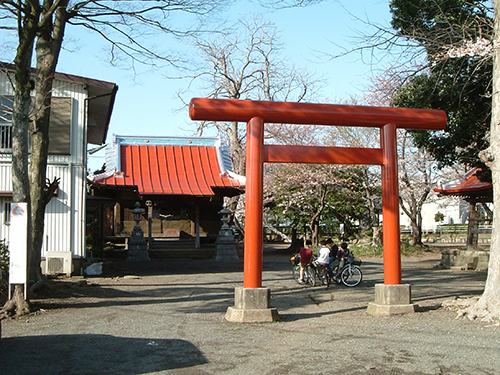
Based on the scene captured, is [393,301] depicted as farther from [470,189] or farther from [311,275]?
[470,189]

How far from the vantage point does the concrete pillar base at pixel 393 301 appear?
9.56m

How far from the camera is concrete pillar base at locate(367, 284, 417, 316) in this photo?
376 inches

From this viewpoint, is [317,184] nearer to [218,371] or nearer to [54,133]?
[54,133]

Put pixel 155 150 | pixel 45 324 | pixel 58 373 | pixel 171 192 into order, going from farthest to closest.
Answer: pixel 155 150, pixel 171 192, pixel 45 324, pixel 58 373

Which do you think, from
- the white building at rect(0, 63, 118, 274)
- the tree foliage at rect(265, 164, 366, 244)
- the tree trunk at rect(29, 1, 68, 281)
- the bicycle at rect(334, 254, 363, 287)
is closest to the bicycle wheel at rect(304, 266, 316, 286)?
the bicycle at rect(334, 254, 363, 287)

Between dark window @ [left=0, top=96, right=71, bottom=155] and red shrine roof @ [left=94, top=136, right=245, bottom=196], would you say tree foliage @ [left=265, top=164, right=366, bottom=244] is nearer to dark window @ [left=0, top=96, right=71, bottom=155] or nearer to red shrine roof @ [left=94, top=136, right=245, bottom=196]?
red shrine roof @ [left=94, top=136, right=245, bottom=196]

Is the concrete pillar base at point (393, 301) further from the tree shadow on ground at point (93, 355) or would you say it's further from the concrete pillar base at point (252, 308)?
the tree shadow on ground at point (93, 355)

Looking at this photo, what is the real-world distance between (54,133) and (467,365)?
517 inches

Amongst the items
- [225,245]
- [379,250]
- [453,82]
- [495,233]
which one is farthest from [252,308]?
[379,250]

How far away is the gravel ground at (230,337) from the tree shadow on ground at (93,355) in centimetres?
1

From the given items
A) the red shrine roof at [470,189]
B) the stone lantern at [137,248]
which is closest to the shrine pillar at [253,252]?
the red shrine roof at [470,189]

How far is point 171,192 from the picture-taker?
907 inches

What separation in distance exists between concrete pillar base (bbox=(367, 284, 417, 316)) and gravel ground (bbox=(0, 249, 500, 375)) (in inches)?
7.8

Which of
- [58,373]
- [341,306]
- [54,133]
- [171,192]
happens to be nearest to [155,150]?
[171,192]
